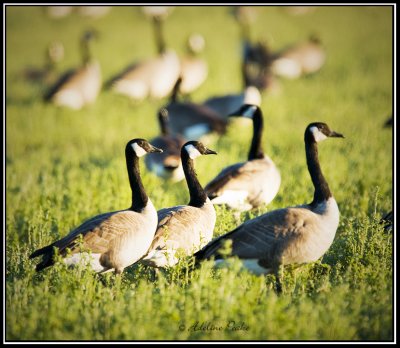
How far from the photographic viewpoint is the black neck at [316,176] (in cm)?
594

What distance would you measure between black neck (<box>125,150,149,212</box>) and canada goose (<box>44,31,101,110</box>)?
35.4 ft

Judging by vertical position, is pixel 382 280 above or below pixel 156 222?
below

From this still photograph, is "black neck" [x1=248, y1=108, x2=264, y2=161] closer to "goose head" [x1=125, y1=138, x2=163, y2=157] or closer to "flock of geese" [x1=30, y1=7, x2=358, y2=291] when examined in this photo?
"flock of geese" [x1=30, y1=7, x2=358, y2=291]

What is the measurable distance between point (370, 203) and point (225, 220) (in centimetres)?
256

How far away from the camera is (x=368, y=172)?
9750mm

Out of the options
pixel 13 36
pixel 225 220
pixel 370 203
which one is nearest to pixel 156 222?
pixel 225 220

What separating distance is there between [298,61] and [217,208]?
14.6m

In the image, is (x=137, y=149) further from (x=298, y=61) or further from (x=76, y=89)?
(x=298, y=61)

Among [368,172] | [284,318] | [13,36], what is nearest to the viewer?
[284,318]

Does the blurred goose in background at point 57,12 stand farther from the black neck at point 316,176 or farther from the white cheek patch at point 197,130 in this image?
the black neck at point 316,176

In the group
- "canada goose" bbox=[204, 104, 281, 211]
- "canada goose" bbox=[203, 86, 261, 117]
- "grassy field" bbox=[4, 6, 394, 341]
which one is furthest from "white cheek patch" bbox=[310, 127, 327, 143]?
"canada goose" bbox=[203, 86, 261, 117]

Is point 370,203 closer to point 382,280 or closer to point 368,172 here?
point 368,172

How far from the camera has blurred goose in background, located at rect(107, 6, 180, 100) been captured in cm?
1684

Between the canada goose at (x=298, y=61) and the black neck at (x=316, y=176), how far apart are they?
14956 millimetres
